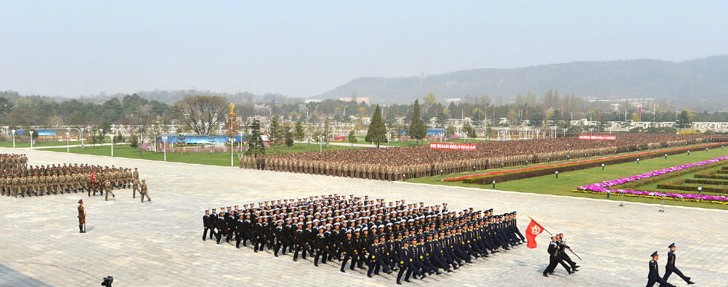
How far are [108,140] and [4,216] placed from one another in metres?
68.0

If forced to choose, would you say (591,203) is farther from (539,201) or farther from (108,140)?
(108,140)

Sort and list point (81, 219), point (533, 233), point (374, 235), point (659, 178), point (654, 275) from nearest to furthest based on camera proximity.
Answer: point (654, 275)
point (374, 235)
point (533, 233)
point (81, 219)
point (659, 178)

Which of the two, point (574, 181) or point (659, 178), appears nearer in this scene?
point (659, 178)

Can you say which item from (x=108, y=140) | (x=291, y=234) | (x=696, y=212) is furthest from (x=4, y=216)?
(x=108, y=140)

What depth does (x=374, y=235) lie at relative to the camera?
55.9 feet

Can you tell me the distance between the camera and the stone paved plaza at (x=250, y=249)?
54.1 feet

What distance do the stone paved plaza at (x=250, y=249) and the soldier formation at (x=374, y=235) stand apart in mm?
393

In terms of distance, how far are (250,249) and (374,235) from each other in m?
4.65

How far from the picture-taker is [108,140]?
89625 millimetres

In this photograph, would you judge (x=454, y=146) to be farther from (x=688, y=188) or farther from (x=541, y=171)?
(x=688, y=188)

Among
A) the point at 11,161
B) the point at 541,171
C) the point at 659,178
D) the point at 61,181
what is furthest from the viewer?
the point at 11,161

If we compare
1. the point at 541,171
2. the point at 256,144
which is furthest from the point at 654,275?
the point at 256,144

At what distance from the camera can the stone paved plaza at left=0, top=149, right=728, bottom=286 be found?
54.1 feet

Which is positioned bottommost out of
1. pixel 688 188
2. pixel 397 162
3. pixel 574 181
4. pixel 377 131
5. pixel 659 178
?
pixel 574 181
